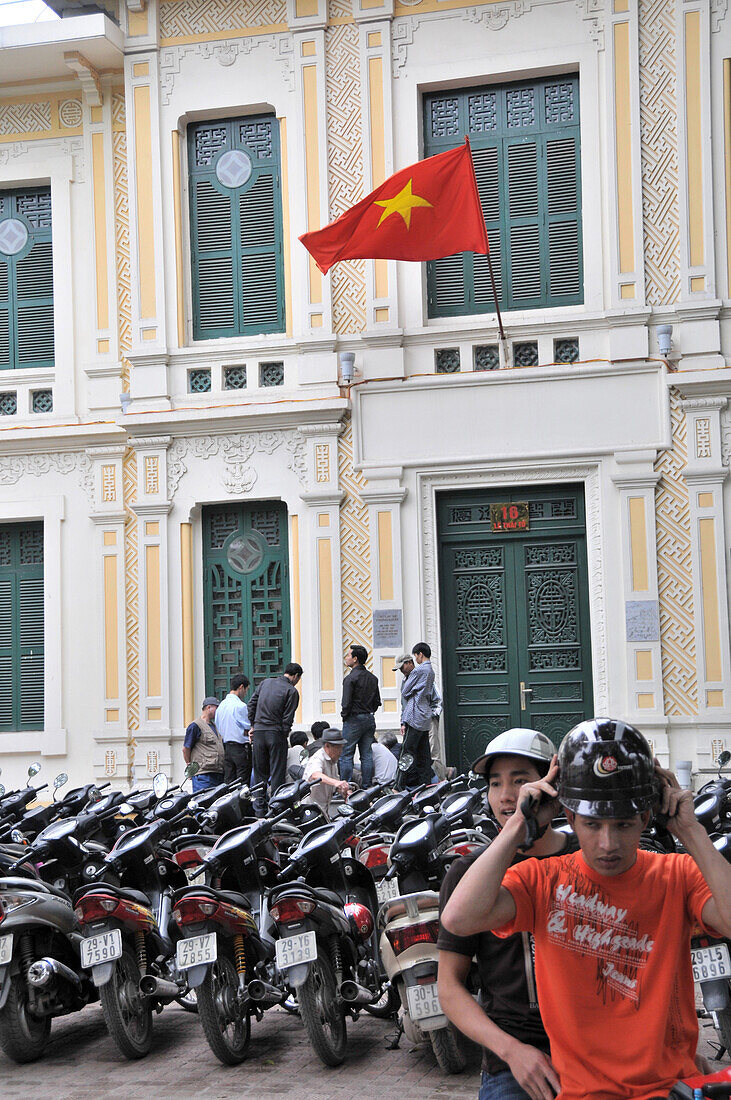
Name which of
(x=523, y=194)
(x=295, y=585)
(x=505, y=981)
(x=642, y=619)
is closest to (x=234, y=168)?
(x=523, y=194)

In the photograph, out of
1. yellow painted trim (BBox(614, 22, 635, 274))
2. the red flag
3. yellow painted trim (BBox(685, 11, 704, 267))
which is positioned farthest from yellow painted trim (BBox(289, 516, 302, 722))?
yellow painted trim (BBox(685, 11, 704, 267))

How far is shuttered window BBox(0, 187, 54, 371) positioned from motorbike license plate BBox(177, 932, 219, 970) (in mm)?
11031

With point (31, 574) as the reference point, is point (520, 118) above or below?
above

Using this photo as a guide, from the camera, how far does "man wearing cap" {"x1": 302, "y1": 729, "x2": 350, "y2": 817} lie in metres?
9.05

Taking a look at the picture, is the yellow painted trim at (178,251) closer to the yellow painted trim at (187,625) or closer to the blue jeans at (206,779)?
the yellow painted trim at (187,625)

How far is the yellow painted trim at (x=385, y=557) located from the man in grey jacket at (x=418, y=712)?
1.15 m

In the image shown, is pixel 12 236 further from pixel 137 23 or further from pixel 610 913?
pixel 610 913

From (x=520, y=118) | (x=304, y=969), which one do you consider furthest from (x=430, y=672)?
(x=304, y=969)

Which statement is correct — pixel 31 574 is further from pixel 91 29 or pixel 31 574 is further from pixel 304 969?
pixel 304 969

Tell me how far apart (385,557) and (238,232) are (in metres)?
4.27

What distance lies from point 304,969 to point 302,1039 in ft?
3.07

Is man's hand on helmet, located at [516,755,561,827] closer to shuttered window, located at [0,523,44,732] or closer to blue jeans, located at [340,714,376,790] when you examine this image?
blue jeans, located at [340,714,376,790]

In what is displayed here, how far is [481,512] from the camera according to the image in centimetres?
1408

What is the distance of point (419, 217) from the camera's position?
13.0 meters
